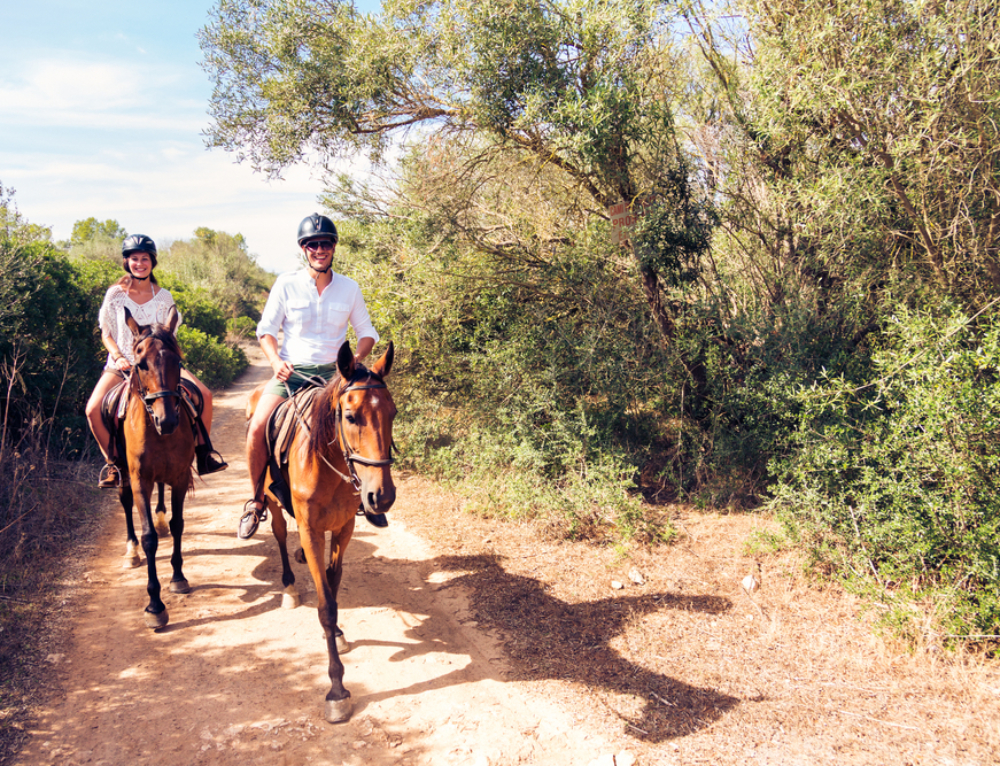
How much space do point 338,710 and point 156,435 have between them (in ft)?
9.86

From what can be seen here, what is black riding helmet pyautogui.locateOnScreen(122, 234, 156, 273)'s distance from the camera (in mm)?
5688

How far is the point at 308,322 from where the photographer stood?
4859mm

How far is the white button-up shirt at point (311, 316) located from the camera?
4.80 meters

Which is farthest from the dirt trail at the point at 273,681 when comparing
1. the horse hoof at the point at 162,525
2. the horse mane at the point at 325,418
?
the horse mane at the point at 325,418

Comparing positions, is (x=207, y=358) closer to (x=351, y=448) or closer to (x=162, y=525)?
(x=162, y=525)

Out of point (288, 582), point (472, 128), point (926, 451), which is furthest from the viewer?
point (472, 128)

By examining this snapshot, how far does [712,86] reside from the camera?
7.82 m

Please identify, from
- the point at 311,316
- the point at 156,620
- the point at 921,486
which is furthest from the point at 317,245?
the point at 921,486

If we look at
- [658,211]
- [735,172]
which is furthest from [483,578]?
[735,172]

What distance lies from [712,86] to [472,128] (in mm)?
3331

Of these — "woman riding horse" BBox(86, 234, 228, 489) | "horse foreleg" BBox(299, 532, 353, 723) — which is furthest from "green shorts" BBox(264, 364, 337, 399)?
"woman riding horse" BBox(86, 234, 228, 489)

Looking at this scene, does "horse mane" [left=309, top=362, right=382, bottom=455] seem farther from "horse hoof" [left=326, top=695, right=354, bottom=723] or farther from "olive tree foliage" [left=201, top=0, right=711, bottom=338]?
"olive tree foliage" [left=201, top=0, right=711, bottom=338]

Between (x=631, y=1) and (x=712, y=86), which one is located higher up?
(x=631, y=1)

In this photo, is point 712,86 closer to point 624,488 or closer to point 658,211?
point 658,211
